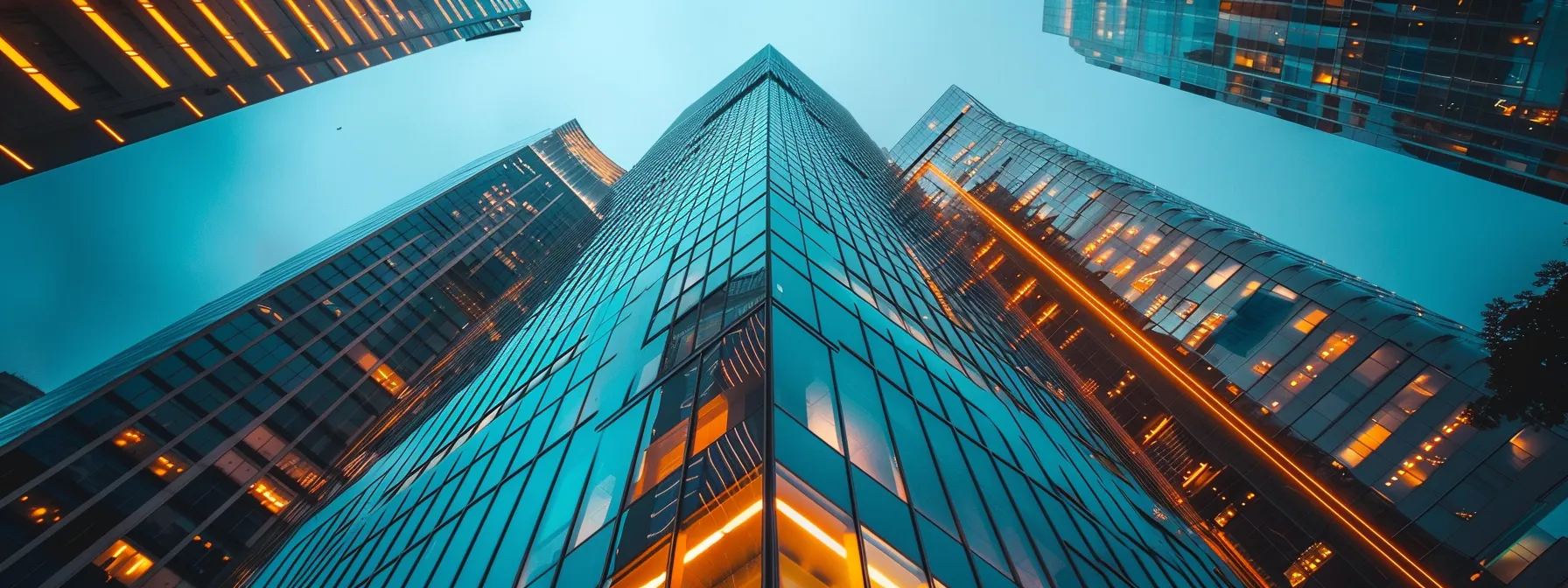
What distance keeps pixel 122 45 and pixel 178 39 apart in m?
2.60

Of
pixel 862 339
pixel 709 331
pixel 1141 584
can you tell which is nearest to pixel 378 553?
pixel 709 331

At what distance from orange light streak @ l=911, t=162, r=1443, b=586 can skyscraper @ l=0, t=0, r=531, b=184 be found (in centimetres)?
5197

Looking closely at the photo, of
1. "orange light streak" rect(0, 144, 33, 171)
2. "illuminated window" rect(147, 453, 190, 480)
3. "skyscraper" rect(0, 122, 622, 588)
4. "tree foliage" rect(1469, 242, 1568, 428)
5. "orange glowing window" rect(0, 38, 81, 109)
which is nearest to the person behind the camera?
"tree foliage" rect(1469, 242, 1568, 428)

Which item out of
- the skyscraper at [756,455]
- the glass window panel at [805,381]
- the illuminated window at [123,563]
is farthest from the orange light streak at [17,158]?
the glass window panel at [805,381]

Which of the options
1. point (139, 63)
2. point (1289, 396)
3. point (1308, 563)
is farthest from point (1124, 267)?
point (139, 63)

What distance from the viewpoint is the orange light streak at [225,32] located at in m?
27.1

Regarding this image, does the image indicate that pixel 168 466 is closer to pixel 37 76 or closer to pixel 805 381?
pixel 37 76

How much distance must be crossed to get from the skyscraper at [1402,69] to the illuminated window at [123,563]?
235ft

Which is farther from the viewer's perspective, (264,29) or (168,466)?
(168,466)

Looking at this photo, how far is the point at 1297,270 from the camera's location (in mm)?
30703

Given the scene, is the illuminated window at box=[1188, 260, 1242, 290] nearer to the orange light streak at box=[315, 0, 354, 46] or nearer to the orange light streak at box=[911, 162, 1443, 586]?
the orange light streak at box=[911, 162, 1443, 586]

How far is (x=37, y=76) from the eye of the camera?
21031 mm

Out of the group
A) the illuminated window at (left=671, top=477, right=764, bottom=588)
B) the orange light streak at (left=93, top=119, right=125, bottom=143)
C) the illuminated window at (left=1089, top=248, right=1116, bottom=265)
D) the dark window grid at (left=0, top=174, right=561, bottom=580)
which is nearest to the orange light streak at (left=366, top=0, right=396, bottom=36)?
the orange light streak at (left=93, top=119, right=125, bottom=143)

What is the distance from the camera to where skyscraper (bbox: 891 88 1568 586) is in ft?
69.8
